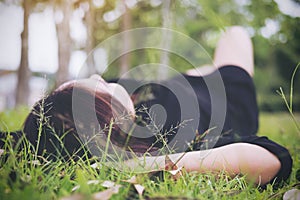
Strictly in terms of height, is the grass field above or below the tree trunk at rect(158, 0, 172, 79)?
below

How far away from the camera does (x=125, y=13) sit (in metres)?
5.90

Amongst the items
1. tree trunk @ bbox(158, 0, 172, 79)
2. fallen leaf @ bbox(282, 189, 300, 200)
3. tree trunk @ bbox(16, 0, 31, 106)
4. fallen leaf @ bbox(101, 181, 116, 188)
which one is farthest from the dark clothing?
tree trunk @ bbox(16, 0, 31, 106)

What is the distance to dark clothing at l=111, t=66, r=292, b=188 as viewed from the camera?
52.0 inches

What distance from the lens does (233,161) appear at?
1.00 metres

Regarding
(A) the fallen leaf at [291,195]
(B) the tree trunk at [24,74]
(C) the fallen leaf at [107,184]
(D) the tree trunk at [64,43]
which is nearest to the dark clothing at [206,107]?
(A) the fallen leaf at [291,195]

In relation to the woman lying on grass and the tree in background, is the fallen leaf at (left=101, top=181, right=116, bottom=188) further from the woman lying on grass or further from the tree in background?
the tree in background

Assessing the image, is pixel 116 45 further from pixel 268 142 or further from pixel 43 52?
pixel 268 142

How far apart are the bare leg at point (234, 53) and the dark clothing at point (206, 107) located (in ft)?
0.27

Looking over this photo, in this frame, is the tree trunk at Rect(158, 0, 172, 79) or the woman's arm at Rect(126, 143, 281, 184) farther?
the tree trunk at Rect(158, 0, 172, 79)

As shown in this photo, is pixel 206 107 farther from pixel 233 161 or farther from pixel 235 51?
pixel 233 161

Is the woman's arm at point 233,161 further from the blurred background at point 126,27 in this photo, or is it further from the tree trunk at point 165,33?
the tree trunk at point 165,33

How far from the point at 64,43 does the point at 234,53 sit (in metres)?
1.89

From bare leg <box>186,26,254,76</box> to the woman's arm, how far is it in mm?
1177

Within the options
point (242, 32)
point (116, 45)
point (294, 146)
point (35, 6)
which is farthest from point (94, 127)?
point (116, 45)
